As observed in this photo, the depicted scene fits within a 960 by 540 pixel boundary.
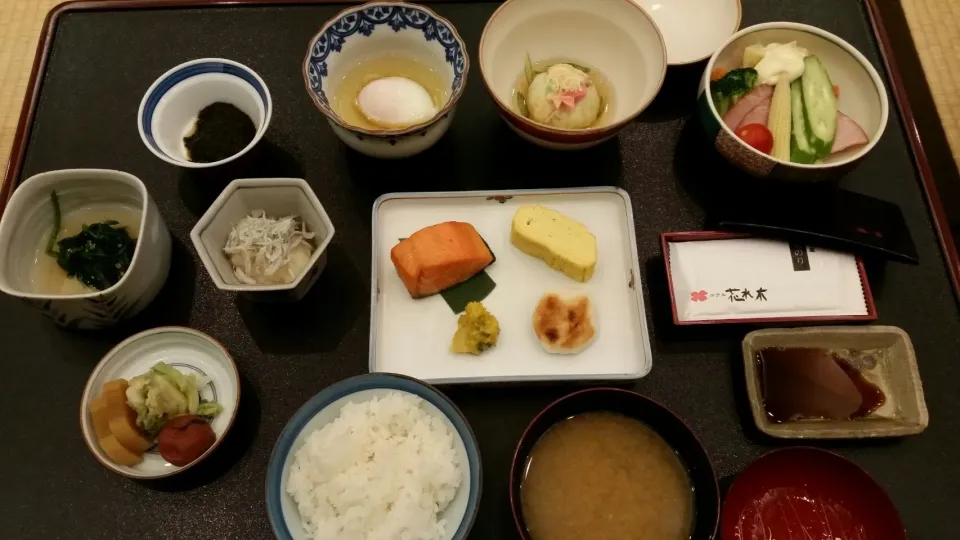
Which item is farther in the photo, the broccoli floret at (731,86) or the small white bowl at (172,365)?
the broccoli floret at (731,86)

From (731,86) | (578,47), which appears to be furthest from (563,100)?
(731,86)

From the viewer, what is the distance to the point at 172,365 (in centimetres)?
155

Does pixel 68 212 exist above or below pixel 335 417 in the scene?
above

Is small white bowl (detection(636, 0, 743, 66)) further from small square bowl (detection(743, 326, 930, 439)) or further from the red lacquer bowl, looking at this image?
the red lacquer bowl

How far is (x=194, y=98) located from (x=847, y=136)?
5.93 ft

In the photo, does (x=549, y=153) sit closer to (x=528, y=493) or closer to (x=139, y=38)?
(x=528, y=493)

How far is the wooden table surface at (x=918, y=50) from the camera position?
2.36 metres

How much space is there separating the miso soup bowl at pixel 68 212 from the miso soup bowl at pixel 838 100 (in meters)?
1.47

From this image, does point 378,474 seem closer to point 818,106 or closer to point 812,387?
point 812,387

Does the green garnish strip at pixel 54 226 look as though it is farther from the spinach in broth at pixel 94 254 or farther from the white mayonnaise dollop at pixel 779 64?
the white mayonnaise dollop at pixel 779 64

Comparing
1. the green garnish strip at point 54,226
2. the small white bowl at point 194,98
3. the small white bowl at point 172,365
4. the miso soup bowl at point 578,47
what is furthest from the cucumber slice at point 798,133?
the green garnish strip at point 54,226

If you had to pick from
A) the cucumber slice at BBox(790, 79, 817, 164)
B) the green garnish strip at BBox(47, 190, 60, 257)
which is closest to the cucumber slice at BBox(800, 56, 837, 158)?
the cucumber slice at BBox(790, 79, 817, 164)

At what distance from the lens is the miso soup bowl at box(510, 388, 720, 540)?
132cm

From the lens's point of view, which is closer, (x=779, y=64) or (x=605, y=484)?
(x=605, y=484)
